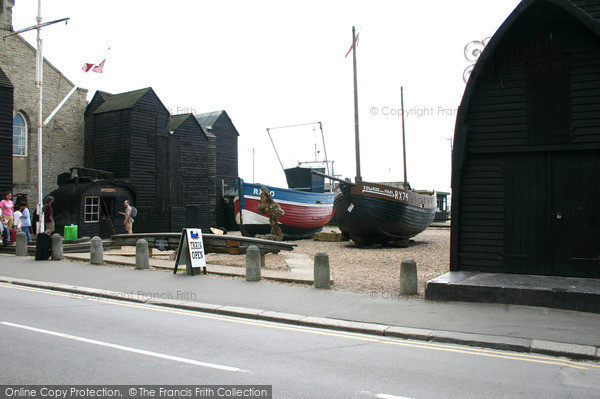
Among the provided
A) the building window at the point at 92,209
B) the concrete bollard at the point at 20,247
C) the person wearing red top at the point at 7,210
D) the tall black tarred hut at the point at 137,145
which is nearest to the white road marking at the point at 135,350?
the concrete bollard at the point at 20,247

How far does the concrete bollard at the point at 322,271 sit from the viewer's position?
33.9ft

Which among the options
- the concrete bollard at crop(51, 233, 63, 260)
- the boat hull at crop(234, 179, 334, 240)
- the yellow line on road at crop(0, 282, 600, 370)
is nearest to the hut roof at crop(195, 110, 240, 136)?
the boat hull at crop(234, 179, 334, 240)

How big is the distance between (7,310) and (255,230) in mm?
17968

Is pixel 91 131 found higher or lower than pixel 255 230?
higher

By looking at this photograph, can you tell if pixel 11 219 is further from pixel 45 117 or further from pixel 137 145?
pixel 45 117

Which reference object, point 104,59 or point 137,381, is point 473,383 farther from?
point 104,59

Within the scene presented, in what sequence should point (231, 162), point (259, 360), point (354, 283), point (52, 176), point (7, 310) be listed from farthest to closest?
point (231, 162), point (52, 176), point (354, 283), point (7, 310), point (259, 360)

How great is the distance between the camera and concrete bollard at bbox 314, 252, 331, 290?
33.9 ft

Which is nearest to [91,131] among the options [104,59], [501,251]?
[104,59]

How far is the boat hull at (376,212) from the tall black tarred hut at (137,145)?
44.7ft

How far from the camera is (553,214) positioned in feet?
32.3

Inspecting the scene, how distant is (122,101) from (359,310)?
26362mm

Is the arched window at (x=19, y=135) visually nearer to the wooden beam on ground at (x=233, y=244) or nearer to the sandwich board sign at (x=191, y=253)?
the wooden beam on ground at (x=233, y=244)

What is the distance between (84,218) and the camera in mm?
25188
